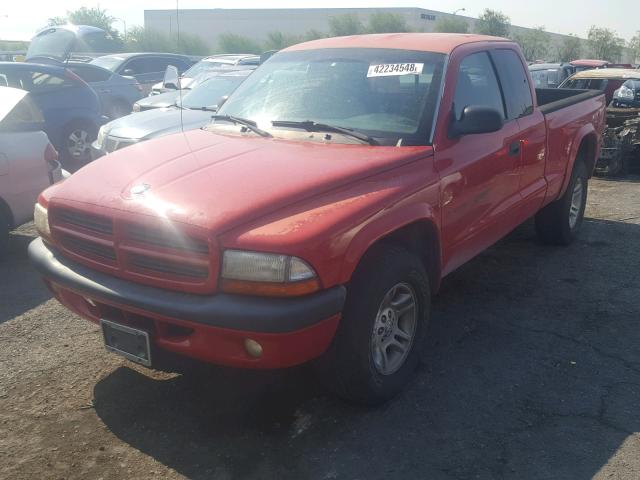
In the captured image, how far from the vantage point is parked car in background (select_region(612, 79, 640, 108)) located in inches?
448

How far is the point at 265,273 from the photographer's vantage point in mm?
2939

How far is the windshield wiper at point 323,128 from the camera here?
3980 mm

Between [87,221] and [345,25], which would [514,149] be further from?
[345,25]

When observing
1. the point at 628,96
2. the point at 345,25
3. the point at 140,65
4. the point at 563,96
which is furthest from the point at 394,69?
the point at 345,25

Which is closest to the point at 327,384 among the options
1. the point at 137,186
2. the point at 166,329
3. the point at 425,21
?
the point at 166,329

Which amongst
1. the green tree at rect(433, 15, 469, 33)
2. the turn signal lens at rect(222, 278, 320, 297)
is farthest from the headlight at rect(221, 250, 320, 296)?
the green tree at rect(433, 15, 469, 33)

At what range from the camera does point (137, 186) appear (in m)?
3.40

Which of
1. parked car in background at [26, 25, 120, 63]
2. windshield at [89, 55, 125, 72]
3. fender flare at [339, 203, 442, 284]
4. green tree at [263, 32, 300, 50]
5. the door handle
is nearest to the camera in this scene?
fender flare at [339, 203, 442, 284]

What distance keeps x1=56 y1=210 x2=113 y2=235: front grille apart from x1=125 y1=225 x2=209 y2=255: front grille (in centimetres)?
15

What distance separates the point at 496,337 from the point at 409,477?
1.71m

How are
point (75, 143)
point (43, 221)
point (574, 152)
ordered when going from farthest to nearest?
point (75, 143), point (574, 152), point (43, 221)

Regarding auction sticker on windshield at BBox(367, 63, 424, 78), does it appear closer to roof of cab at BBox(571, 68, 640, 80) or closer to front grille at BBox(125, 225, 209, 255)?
front grille at BBox(125, 225, 209, 255)

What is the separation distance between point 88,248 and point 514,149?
2.96 metres

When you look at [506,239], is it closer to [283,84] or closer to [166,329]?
[283,84]
